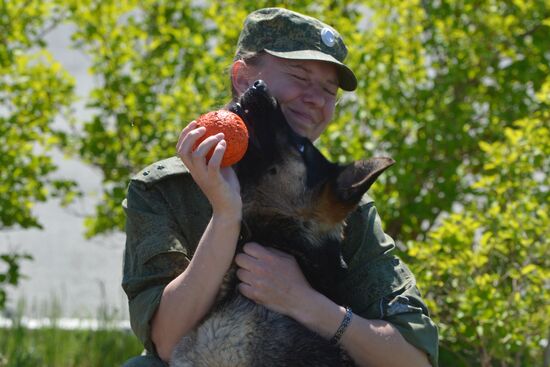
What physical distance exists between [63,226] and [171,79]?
13.1 ft

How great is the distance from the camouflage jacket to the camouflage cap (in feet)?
1.91

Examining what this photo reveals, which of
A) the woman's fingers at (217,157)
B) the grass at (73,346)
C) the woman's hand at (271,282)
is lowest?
the grass at (73,346)

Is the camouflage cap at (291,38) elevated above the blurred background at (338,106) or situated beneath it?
elevated above

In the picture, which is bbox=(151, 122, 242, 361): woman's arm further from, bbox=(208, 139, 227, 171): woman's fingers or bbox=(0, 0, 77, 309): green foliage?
bbox=(0, 0, 77, 309): green foliage

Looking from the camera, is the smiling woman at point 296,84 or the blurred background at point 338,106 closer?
the smiling woman at point 296,84

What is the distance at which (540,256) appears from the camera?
15.5 feet

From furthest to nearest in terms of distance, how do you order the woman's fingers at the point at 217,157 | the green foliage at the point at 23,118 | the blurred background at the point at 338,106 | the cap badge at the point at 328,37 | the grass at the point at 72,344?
the grass at the point at 72,344
the green foliage at the point at 23,118
the blurred background at the point at 338,106
the cap badge at the point at 328,37
the woman's fingers at the point at 217,157

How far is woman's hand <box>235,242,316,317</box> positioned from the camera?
3.03 meters

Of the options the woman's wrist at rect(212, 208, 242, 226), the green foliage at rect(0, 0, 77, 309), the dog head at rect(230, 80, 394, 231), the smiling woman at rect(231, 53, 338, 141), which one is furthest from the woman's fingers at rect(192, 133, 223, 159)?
the green foliage at rect(0, 0, 77, 309)

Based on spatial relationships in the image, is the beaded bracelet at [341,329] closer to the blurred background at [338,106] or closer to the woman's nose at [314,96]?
the woman's nose at [314,96]

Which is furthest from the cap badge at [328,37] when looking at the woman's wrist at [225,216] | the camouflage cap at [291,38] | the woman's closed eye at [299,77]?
the woman's wrist at [225,216]

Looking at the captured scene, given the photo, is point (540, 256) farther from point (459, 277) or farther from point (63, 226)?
point (63, 226)

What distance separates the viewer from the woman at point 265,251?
2895 millimetres

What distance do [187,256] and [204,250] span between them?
0.45 metres
